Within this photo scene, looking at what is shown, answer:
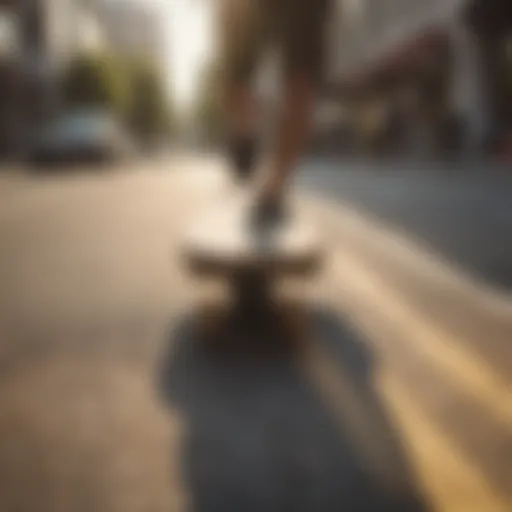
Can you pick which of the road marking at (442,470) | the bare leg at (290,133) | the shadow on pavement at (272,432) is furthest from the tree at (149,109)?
the road marking at (442,470)

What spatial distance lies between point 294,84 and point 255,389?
0.23 metres

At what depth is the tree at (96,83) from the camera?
2.06 ft

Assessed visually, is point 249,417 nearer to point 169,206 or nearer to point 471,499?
Answer: point 471,499

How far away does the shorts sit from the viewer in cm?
49

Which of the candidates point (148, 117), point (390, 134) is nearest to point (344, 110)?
point (390, 134)

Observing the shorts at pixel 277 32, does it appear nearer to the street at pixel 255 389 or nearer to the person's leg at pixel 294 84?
the person's leg at pixel 294 84

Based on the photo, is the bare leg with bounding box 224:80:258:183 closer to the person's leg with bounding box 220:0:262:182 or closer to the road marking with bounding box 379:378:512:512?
the person's leg with bounding box 220:0:262:182

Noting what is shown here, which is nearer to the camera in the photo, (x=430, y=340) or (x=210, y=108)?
(x=430, y=340)

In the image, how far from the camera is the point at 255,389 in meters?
0.43

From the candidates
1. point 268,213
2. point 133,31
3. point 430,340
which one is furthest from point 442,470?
point 133,31

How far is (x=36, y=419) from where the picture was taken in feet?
1.26

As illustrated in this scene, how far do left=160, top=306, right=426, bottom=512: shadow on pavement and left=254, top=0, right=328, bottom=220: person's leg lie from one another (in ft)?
0.44

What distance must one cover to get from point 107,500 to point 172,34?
34cm

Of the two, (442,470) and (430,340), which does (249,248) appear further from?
(442,470)
